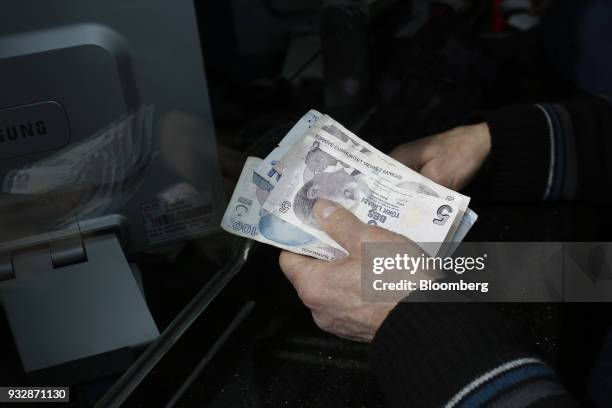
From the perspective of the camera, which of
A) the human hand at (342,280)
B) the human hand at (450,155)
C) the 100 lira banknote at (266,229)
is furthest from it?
the human hand at (450,155)

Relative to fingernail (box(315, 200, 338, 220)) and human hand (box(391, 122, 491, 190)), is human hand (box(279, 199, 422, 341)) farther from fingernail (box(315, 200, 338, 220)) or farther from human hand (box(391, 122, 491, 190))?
human hand (box(391, 122, 491, 190))

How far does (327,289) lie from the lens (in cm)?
70

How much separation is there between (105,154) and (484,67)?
114cm

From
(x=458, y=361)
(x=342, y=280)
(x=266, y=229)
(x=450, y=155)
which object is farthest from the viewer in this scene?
(x=450, y=155)

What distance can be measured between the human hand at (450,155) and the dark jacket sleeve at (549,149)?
0.07 ft

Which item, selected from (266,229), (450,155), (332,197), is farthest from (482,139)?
(266,229)

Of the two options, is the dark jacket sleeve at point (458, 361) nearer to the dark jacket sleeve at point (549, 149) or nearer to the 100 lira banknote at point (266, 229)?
the 100 lira banknote at point (266, 229)

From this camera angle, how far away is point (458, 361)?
0.57 m

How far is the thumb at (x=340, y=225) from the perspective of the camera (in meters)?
0.69

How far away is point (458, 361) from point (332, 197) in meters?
0.33

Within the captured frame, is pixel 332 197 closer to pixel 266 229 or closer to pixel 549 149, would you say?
pixel 266 229

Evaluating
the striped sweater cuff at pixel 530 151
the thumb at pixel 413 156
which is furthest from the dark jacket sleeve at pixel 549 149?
the thumb at pixel 413 156

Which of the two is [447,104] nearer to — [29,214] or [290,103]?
[290,103]

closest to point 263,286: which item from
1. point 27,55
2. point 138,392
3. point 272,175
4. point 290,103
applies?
point 272,175
